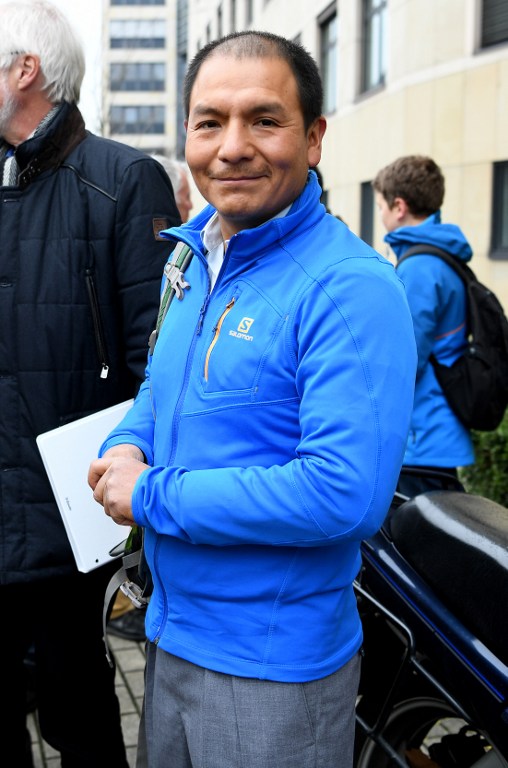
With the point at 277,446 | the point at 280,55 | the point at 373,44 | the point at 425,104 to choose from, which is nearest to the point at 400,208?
the point at 280,55

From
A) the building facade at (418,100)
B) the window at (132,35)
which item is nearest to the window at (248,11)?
the window at (132,35)

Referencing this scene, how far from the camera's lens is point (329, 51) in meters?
17.3

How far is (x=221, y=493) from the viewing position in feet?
4.97

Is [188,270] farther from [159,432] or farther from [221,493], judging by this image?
[221,493]

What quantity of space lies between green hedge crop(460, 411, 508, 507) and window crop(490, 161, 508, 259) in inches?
227

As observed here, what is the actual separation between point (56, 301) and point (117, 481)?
3.06ft

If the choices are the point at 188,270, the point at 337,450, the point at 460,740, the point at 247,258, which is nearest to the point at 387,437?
the point at 337,450

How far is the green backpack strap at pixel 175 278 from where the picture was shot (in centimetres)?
188

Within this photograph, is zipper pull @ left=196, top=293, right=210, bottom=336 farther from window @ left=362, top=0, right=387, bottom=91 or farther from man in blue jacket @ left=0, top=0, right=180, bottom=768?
window @ left=362, top=0, right=387, bottom=91

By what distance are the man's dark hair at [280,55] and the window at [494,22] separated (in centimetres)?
1009

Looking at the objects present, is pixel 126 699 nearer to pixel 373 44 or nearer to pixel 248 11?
pixel 373 44

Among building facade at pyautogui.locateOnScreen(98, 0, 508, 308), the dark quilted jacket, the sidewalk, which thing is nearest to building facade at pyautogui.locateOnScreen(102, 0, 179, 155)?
building facade at pyautogui.locateOnScreen(98, 0, 508, 308)

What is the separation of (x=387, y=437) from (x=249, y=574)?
1.19ft

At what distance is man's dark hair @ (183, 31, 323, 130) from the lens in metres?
1.62
